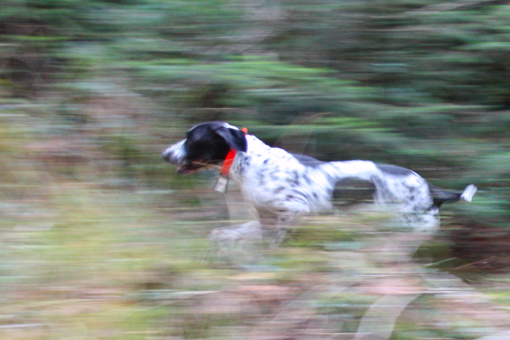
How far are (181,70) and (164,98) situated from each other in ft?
0.92

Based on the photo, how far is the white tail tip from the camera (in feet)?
14.7

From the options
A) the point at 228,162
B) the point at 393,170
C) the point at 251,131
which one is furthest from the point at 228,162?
the point at 393,170

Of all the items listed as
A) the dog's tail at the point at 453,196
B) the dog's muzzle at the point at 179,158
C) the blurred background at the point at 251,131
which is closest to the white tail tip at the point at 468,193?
the dog's tail at the point at 453,196

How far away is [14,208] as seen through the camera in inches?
137

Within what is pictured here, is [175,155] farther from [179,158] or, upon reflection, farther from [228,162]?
[228,162]

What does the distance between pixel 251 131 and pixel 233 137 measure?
809mm

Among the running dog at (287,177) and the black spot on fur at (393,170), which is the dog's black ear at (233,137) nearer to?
the running dog at (287,177)

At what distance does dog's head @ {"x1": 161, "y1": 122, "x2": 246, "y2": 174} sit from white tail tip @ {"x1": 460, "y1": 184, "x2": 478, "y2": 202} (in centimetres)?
172

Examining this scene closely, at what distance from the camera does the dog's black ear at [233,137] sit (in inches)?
167

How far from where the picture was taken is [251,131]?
5.05 metres

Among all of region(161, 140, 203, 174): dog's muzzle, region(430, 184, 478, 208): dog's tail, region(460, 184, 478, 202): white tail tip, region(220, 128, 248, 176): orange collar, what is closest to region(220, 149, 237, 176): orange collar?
region(220, 128, 248, 176): orange collar

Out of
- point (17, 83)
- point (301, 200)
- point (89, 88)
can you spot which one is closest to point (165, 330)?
point (301, 200)

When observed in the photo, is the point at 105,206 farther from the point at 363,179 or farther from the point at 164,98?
the point at 363,179

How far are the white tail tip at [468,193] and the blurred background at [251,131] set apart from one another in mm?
101
